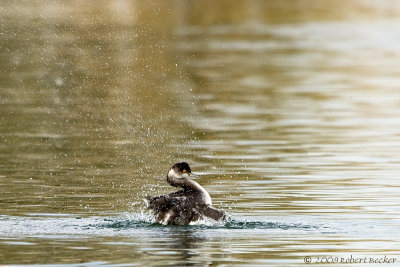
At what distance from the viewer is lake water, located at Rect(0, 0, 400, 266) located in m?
16.1

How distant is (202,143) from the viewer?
27.0m

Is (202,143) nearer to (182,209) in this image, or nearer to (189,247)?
(182,209)

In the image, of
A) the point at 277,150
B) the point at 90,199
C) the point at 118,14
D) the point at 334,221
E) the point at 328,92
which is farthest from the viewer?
the point at 118,14

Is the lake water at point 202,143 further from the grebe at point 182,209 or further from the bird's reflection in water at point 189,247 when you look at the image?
the grebe at point 182,209

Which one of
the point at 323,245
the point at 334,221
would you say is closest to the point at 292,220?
the point at 334,221

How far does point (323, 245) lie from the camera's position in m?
15.8

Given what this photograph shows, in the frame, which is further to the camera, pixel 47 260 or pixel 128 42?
pixel 128 42

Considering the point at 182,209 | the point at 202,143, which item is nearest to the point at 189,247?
the point at 182,209

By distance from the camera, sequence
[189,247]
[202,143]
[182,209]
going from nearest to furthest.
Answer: [189,247] < [182,209] < [202,143]

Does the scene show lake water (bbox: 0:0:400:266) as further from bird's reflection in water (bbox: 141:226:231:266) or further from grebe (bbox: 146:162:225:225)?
grebe (bbox: 146:162:225:225)

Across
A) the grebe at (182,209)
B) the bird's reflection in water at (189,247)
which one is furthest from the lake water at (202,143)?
the grebe at (182,209)

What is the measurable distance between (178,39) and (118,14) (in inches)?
666

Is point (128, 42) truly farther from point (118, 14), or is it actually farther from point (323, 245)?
point (323, 245)

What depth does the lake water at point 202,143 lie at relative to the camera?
16.1m
